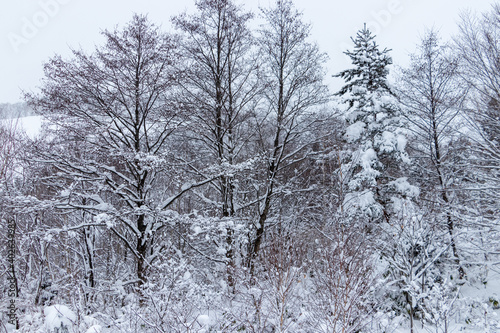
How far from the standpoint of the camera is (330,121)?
38.8ft

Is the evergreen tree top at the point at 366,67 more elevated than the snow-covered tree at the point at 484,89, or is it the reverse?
the evergreen tree top at the point at 366,67

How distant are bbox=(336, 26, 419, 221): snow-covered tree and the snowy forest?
0.08 m

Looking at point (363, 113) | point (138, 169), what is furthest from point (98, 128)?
point (363, 113)

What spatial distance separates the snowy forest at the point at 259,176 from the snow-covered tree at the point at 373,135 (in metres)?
0.08

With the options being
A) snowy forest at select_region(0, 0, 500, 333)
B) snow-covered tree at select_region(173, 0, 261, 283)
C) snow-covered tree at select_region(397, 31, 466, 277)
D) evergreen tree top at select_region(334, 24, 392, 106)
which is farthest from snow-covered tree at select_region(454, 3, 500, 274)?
snow-covered tree at select_region(173, 0, 261, 283)

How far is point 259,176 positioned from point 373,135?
5614 millimetres

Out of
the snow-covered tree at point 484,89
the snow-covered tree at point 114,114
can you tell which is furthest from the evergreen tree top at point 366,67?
the snow-covered tree at point 114,114

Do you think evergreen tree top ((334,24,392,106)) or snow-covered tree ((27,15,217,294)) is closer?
snow-covered tree ((27,15,217,294))

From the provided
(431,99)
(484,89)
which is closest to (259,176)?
(431,99)

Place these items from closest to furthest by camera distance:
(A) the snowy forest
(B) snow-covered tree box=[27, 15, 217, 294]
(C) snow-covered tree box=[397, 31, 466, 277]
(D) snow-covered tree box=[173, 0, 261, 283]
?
1. (A) the snowy forest
2. (B) snow-covered tree box=[27, 15, 217, 294]
3. (D) snow-covered tree box=[173, 0, 261, 283]
4. (C) snow-covered tree box=[397, 31, 466, 277]

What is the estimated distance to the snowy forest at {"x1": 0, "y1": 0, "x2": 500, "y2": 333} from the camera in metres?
7.36

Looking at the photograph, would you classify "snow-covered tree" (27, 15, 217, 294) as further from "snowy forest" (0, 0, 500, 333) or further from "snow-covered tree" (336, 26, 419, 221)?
"snow-covered tree" (336, 26, 419, 221)

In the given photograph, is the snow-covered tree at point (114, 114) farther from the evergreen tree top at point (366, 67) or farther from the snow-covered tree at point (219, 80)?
the evergreen tree top at point (366, 67)

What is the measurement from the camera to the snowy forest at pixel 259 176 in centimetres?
736
